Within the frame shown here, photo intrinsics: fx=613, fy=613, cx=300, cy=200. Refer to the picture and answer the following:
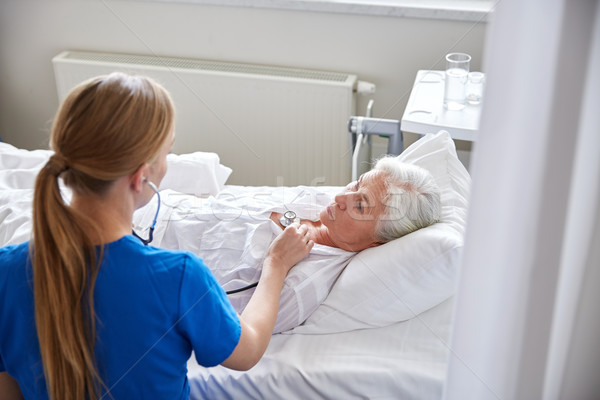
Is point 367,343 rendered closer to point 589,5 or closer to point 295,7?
point 589,5

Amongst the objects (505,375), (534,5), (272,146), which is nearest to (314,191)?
(272,146)

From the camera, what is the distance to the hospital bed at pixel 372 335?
51.9 inches

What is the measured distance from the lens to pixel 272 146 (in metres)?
2.64

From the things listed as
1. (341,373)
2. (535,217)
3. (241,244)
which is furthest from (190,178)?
(535,217)

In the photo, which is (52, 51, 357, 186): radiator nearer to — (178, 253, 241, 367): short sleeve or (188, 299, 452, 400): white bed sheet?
(188, 299, 452, 400): white bed sheet

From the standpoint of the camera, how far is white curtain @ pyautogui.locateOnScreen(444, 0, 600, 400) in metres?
0.59

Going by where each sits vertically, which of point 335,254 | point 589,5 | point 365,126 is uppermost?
point 589,5

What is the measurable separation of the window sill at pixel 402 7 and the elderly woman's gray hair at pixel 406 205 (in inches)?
39.6

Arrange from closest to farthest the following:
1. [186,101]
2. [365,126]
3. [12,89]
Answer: [365,126] → [186,101] → [12,89]

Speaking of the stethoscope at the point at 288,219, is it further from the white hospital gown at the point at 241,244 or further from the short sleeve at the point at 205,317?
the short sleeve at the point at 205,317

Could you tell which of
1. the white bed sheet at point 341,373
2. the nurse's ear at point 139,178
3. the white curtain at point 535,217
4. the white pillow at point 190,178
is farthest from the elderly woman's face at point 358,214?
the white curtain at point 535,217

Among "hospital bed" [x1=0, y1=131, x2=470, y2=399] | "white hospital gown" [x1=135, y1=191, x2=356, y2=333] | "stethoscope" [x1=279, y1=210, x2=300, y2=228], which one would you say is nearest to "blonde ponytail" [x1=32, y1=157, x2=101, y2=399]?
"hospital bed" [x1=0, y1=131, x2=470, y2=399]

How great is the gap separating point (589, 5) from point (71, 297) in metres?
0.83

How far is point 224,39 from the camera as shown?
2578mm
